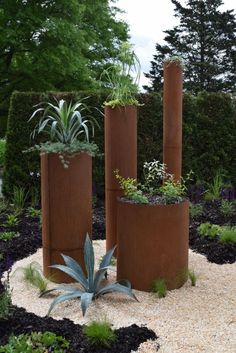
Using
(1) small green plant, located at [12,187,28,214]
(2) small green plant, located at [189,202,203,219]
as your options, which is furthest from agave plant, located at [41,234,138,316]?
(1) small green plant, located at [12,187,28,214]

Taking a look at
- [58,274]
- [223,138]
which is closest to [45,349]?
[58,274]

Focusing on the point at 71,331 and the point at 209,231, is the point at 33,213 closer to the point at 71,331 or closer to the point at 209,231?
the point at 209,231

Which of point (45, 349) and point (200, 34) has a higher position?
point (200, 34)

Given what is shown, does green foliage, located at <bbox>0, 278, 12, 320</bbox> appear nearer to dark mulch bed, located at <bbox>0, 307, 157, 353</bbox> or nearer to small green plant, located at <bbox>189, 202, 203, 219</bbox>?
dark mulch bed, located at <bbox>0, 307, 157, 353</bbox>

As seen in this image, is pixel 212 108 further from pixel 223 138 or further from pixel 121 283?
pixel 121 283

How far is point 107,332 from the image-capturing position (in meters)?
2.86

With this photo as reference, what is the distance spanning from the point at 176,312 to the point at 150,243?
589 mm

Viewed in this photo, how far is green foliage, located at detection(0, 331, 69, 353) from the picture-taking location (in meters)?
2.64

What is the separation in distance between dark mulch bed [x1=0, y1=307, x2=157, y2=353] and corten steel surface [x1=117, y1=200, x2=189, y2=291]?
2.44ft

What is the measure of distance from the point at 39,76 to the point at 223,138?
973 cm

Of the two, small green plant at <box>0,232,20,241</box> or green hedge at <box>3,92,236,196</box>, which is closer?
small green plant at <box>0,232,20,241</box>

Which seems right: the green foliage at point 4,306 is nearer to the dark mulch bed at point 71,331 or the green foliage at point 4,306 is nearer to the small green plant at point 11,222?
the dark mulch bed at point 71,331

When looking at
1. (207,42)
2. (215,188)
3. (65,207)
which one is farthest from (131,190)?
(207,42)

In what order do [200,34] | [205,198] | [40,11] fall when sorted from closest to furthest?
[205,198] → [40,11] → [200,34]
